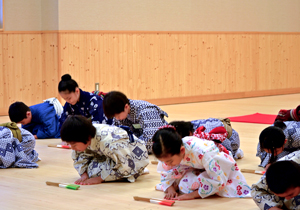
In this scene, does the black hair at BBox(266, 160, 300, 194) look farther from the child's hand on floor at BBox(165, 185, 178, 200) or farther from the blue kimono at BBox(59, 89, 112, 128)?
the blue kimono at BBox(59, 89, 112, 128)

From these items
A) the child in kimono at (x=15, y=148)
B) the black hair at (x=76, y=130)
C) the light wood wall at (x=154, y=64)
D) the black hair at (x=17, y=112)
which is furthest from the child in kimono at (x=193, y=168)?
the light wood wall at (x=154, y=64)

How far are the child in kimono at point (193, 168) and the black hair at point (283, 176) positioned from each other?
0.62 metres

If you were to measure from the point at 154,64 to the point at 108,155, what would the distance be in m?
4.92

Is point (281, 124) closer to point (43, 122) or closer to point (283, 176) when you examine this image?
point (283, 176)

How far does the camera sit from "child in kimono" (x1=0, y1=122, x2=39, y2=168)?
3.63 meters

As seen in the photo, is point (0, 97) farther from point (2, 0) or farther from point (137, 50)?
point (137, 50)

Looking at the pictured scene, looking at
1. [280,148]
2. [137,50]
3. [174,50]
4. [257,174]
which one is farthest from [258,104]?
[280,148]

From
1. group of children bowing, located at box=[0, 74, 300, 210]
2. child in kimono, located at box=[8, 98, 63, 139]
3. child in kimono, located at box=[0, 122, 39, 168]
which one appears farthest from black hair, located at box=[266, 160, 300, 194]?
child in kimono, located at box=[8, 98, 63, 139]

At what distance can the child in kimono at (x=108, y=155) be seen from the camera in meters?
3.05

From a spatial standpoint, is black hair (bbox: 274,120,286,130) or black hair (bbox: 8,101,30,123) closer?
black hair (bbox: 274,120,286,130)

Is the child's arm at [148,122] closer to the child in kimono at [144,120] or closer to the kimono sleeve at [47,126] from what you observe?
the child in kimono at [144,120]

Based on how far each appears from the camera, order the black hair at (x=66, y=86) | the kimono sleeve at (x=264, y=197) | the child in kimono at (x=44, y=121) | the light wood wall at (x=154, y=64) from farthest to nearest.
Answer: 1. the light wood wall at (x=154, y=64)
2. the child in kimono at (x=44, y=121)
3. the black hair at (x=66, y=86)
4. the kimono sleeve at (x=264, y=197)

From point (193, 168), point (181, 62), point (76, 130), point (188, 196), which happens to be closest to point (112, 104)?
point (76, 130)

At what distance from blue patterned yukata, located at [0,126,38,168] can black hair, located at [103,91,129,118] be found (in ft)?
2.36
